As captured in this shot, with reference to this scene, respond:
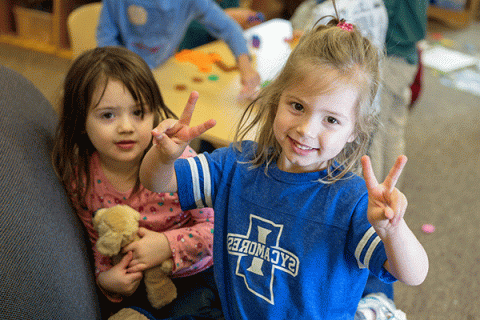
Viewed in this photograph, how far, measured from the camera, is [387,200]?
630 mm

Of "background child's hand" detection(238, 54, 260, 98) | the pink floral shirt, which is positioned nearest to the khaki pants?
"background child's hand" detection(238, 54, 260, 98)

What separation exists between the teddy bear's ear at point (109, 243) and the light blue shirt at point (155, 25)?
3.13ft

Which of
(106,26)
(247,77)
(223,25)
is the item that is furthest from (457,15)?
(106,26)

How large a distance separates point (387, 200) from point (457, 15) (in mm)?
4689

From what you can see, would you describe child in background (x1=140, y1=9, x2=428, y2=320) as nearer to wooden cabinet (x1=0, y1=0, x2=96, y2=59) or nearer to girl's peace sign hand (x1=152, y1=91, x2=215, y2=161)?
girl's peace sign hand (x1=152, y1=91, x2=215, y2=161)

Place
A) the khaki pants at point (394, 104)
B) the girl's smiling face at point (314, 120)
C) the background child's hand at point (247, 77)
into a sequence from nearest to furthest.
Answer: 1. the girl's smiling face at point (314, 120)
2. the background child's hand at point (247, 77)
3. the khaki pants at point (394, 104)

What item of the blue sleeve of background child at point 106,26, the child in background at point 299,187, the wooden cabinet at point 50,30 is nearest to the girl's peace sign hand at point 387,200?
the child in background at point 299,187

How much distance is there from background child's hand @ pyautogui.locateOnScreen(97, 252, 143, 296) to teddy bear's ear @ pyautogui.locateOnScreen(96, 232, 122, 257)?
0.04 m

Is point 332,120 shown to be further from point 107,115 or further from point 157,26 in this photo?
point 157,26

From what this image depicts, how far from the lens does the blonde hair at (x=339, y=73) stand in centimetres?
74

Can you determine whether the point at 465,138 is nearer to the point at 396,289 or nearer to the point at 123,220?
the point at 396,289

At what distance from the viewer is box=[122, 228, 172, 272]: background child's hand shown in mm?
947

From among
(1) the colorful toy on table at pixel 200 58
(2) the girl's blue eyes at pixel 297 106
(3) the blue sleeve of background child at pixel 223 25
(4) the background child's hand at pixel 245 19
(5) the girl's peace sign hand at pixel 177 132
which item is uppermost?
(2) the girl's blue eyes at pixel 297 106

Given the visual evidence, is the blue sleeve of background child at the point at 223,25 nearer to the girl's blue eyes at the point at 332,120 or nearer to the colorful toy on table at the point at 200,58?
the colorful toy on table at the point at 200,58
